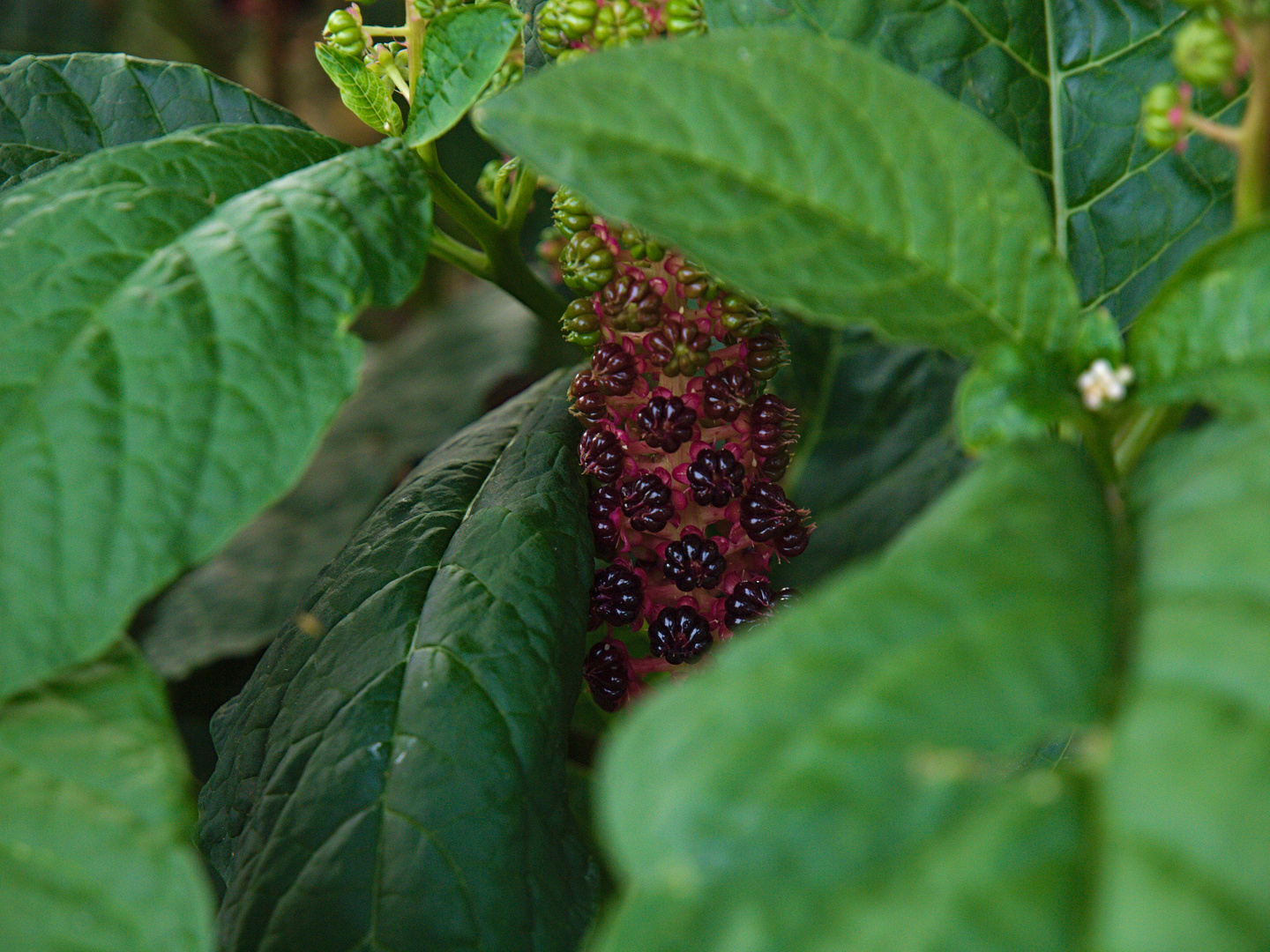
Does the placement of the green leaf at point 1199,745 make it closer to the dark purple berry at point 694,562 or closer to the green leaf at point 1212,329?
the green leaf at point 1212,329

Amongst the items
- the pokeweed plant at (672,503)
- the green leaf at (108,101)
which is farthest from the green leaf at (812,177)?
the green leaf at (108,101)

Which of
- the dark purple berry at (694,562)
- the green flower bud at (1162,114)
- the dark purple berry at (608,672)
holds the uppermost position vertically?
the green flower bud at (1162,114)

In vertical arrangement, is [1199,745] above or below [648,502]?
above

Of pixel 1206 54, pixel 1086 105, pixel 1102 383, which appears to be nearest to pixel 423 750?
pixel 1102 383

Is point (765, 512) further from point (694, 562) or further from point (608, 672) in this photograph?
point (608, 672)

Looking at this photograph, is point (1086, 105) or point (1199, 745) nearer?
point (1199, 745)

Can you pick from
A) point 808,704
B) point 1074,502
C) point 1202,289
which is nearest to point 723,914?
point 808,704

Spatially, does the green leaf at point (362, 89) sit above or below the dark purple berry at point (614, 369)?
above
